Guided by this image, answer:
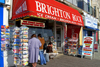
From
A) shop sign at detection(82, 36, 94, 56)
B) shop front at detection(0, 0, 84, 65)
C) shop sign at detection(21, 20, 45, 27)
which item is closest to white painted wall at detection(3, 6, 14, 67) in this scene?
shop front at detection(0, 0, 84, 65)

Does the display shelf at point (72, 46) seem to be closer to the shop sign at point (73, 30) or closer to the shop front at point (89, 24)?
the shop sign at point (73, 30)

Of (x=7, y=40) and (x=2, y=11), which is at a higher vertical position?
(x=2, y=11)

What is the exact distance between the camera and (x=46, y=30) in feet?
27.9

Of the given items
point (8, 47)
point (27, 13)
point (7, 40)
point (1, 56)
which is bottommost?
point (1, 56)

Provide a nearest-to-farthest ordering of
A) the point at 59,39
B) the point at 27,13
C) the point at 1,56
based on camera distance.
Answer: the point at 27,13
the point at 1,56
the point at 59,39

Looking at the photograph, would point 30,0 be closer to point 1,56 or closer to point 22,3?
point 22,3

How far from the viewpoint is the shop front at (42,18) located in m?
5.15

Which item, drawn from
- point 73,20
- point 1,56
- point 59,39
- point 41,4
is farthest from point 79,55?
point 1,56

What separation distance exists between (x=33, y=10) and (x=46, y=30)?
3.65 meters

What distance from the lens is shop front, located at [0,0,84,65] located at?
5.15 metres

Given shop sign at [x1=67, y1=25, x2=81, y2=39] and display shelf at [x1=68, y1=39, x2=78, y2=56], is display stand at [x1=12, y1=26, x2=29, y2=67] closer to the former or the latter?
display shelf at [x1=68, y1=39, x2=78, y2=56]

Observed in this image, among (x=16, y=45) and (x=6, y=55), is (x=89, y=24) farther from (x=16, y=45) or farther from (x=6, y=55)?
(x=6, y=55)

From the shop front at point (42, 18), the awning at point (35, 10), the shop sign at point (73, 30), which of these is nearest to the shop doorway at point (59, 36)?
the shop front at point (42, 18)

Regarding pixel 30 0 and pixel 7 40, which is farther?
pixel 7 40
